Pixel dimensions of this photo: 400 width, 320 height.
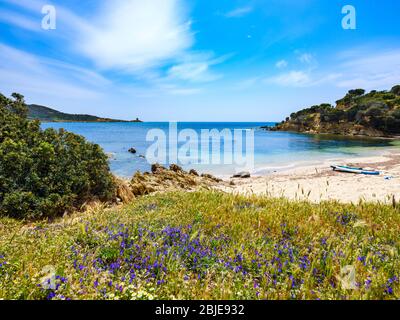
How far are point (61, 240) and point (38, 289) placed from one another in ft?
5.53

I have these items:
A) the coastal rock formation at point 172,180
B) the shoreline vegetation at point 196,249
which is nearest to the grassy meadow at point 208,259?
the shoreline vegetation at point 196,249

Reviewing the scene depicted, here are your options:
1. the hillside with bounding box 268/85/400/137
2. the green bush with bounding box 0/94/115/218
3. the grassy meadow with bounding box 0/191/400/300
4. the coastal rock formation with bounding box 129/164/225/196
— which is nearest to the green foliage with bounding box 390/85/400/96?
the hillside with bounding box 268/85/400/137

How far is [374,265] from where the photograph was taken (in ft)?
14.3

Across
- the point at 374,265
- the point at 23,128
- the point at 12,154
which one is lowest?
the point at 374,265

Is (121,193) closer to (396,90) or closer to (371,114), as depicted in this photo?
(371,114)

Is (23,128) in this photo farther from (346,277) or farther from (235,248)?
(346,277)

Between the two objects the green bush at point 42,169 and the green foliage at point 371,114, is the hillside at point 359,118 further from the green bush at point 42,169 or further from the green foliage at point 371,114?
the green bush at point 42,169

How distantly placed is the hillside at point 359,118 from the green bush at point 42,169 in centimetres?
9556

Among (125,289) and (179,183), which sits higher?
(125,289)

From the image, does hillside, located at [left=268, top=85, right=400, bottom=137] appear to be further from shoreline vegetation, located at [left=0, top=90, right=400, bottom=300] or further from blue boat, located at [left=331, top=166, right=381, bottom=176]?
shoreline vegetation, located at [left=0, top=90, right=400, bottom=300]

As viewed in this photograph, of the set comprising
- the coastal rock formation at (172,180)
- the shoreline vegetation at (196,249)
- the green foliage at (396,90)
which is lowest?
the coastal rock formation at (172,180)

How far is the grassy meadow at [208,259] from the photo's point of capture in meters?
3.44

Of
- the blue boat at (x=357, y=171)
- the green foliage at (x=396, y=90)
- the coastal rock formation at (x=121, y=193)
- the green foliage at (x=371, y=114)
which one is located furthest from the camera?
the green foliage at (x=396, y=90)
